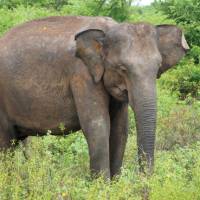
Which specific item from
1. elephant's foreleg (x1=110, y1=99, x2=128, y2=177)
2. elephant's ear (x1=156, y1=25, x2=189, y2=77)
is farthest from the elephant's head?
elephant's foreleg (x1=110, y1=99, x2=128, y2=177)

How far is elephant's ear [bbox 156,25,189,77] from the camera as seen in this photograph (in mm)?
7062

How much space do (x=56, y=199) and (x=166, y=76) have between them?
8.56 metres

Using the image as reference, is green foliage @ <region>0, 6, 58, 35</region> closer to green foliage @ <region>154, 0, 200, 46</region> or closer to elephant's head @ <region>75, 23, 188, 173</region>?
green foliage @ <region>154, 0, 200, 46</region>

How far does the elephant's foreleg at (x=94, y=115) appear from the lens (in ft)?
22.6

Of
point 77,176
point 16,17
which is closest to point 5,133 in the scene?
point 77,176

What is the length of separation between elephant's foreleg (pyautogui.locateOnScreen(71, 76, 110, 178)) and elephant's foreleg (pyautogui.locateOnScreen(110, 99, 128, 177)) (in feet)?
1.30

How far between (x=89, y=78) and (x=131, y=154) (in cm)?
223

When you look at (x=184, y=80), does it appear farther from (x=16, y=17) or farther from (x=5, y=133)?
(x=5, y=133)

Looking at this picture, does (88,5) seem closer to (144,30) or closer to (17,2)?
(17,2)

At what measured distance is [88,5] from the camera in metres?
16.6

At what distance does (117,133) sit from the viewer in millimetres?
7480

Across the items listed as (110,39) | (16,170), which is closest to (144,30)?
(110,39)

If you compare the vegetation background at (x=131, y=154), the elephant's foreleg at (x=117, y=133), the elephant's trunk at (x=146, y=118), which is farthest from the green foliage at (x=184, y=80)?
the elephant's trunk at (x=146, y=118)

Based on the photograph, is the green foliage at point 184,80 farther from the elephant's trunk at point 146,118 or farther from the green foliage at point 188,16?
the elephant's trunk at point 146,118
